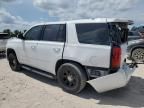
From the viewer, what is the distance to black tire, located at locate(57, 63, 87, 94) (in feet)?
15.6

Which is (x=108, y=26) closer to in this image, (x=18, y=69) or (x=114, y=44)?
(x=114, y=44)

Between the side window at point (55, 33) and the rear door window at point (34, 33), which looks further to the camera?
the rear door window at point (34, 33)

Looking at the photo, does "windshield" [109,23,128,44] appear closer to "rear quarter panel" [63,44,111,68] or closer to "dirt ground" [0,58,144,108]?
"rear quarter panel" [63,44,111,68]

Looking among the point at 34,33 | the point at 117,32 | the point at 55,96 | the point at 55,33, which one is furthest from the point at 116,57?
the point at 34,33

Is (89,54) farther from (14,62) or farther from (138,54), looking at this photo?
(138,54)

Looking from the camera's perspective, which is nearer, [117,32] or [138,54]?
[117,32]

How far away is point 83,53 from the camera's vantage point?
4.64 meters

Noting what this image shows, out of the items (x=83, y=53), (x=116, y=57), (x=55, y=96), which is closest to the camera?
(x=116, y=57)

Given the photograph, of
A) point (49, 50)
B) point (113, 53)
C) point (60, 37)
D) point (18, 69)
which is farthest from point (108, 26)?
point (18, 69)

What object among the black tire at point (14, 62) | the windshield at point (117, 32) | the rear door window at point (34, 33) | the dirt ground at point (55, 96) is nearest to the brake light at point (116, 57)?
the windshield at point (117, 32)

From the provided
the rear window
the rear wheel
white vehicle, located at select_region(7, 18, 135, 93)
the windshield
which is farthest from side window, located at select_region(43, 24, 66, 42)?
the rear wheel

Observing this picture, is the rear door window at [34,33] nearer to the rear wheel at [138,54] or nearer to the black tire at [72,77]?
the black tire at [72,77]

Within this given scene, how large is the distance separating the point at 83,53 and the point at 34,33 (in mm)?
2319

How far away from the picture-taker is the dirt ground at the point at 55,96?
454 centimetres
